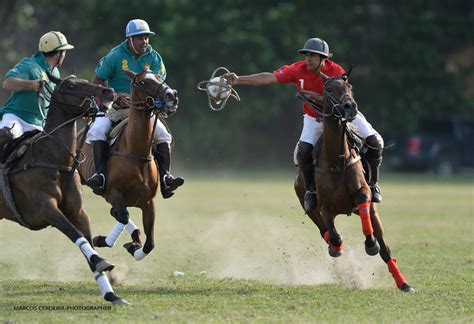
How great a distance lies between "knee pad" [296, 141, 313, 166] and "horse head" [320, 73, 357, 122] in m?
0.75

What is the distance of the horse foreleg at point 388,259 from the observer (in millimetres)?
11703

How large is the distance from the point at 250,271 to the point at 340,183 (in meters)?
2.45

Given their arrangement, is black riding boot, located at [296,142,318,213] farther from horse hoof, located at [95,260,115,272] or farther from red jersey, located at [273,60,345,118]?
horse hoof, located at [95,260,115,272]

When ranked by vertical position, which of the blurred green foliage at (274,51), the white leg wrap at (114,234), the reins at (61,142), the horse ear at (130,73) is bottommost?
the blurred green foliage at (274,51)

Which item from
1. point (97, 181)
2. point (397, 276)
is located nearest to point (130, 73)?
point (97, 181)

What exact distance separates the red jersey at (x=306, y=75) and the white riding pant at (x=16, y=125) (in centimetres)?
286

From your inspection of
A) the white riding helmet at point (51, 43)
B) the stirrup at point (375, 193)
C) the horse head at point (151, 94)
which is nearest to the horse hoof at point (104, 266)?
the horse head at point (151, 94)

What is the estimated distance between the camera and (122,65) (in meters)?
12.9

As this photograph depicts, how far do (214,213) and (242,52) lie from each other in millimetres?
18028

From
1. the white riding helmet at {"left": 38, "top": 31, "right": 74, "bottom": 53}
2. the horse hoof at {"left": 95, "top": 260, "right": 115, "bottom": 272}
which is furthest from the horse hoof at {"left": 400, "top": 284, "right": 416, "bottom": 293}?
the white riding helmet at {"left": 38, "top": 31, "right": 74, "bottom": 53}

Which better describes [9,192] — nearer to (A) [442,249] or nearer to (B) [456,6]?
(A) [442,249]

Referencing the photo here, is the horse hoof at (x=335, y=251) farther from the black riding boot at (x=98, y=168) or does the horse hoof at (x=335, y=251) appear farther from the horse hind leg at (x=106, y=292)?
the horse hind leg at (x=106, y=292)

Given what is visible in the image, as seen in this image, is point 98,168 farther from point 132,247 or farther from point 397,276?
point 397,276

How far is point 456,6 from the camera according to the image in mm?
43219
